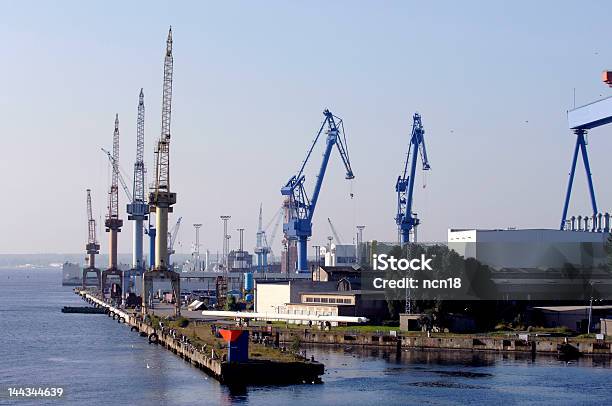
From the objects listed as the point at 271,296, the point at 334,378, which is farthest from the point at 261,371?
the point at 271,296

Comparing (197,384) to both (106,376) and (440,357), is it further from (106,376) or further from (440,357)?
(440,357)

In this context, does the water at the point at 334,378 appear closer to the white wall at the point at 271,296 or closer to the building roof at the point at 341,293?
the building roof at the point at 341,293

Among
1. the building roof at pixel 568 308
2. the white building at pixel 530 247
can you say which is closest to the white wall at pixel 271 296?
the white building at pixel 530 247

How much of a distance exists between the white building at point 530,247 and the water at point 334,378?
73.4ft

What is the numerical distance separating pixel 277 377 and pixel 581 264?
36.4 meters

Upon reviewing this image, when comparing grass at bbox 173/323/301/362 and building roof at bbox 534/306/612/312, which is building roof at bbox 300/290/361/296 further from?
building roof at bbox 534/306/612/312

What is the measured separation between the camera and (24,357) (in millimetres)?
54250

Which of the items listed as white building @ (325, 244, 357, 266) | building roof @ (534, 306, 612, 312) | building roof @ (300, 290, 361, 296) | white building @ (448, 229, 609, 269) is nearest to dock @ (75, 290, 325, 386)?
building roof @ (300, 290, 361, 296)

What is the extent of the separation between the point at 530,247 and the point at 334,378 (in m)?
36.9

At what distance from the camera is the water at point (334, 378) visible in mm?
40000

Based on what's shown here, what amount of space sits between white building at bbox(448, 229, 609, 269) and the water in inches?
A: 881

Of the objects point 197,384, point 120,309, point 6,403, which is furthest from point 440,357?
point 120,309

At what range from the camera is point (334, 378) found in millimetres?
45375

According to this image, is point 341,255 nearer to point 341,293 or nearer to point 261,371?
point 341,293
